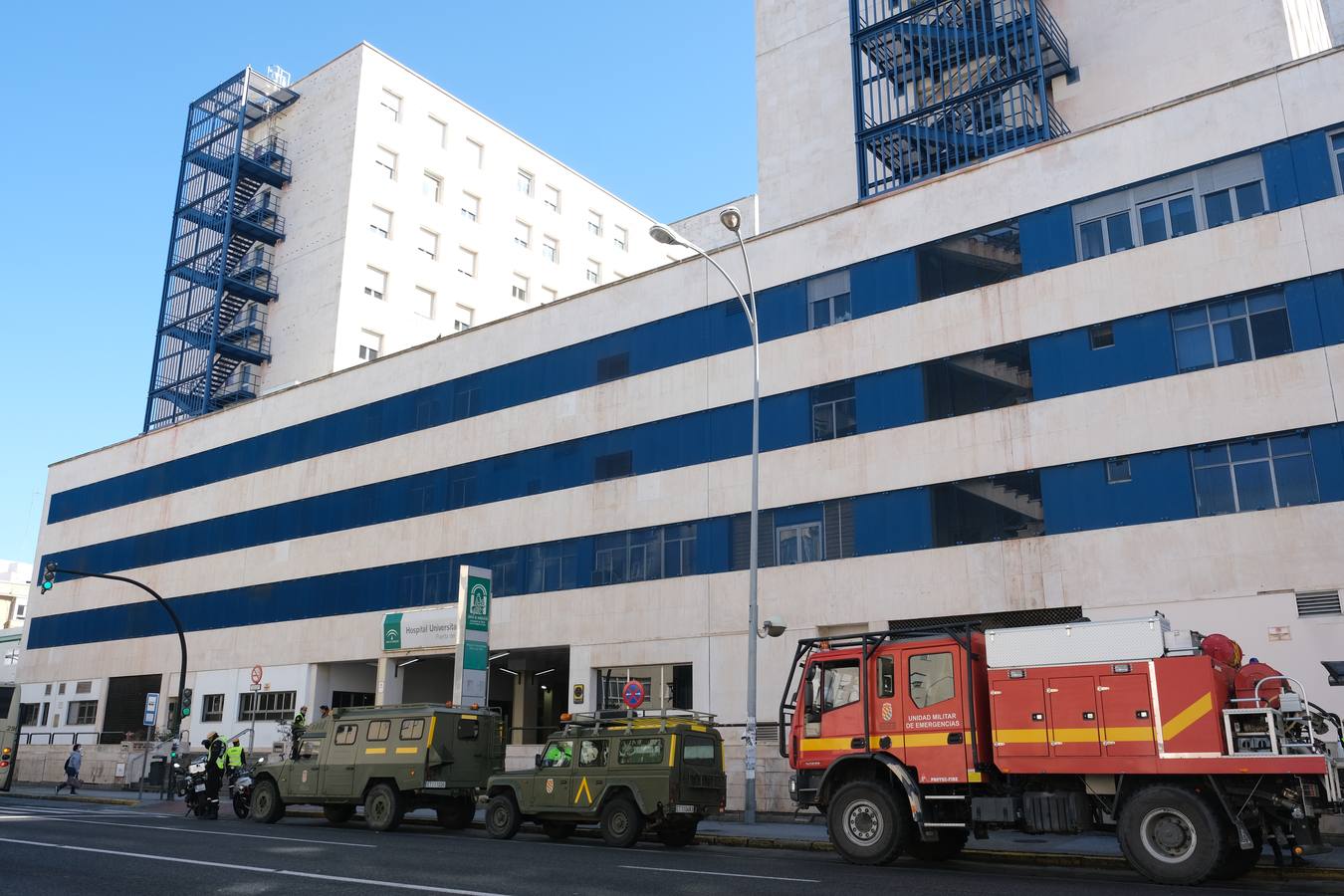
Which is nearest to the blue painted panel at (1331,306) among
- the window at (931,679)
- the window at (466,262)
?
the window at (931,679)

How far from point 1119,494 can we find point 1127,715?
10.0 m

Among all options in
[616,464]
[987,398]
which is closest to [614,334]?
[616,464]

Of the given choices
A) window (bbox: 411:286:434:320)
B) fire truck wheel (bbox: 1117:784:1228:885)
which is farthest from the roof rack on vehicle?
window (bbox: 411:286:434:320)

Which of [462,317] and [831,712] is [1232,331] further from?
[462,317]

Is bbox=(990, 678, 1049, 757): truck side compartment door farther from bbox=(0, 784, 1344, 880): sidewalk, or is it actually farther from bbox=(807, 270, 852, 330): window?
bbox=(807, 270, 852, 330): window

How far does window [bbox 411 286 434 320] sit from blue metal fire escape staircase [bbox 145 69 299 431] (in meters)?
6.49

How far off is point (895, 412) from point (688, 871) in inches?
587

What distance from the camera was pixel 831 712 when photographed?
14609 mm

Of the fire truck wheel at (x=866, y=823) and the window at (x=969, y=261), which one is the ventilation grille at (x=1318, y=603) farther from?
the fire truck wheel at (x=866, y=823)

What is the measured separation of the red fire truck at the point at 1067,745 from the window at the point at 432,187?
39.8m

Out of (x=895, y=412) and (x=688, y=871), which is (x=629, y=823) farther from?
(x=895, y=412)

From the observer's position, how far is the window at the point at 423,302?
157ft

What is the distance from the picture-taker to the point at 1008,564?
22547 millimetres

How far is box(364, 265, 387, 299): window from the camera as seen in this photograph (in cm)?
4591
